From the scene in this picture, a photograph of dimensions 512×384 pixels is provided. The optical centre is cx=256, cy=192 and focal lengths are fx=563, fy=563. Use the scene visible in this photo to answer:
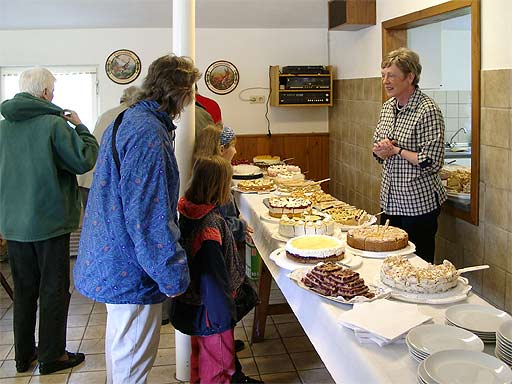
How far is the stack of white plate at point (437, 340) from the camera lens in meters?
1.26

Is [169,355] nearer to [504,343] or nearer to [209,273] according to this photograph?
[209,273]

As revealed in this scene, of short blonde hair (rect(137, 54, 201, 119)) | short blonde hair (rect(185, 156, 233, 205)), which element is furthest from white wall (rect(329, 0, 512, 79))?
short blonde hair (rect(137, 54, 201, 119))

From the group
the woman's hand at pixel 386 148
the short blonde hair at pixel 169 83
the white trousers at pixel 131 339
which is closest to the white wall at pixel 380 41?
the woman's hand at pixel 386 148

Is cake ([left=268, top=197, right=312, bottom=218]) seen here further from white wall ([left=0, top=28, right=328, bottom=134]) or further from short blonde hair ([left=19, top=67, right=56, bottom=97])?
white wall ([left=0, top=28, right=328, bottom=134])

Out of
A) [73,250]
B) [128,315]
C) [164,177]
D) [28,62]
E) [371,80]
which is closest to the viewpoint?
[164,177]

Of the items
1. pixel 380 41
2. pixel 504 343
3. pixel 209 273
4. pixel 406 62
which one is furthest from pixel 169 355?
pixel 380 41

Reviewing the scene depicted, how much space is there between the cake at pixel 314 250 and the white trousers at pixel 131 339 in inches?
20.1

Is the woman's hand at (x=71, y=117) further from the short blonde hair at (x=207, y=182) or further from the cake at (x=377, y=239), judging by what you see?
the cake at (x=377, y=239)

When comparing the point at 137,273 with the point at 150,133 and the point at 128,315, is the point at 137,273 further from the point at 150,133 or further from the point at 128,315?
the point at 150,133

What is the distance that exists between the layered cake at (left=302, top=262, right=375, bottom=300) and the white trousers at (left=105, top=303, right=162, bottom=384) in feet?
1.91

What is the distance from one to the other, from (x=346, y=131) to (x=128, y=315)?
3611 millimetres

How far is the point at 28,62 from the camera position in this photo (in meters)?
5.26

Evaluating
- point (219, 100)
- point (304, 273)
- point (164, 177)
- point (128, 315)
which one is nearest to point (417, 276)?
point (304, 273)

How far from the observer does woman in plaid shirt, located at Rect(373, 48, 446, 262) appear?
2.75 m
